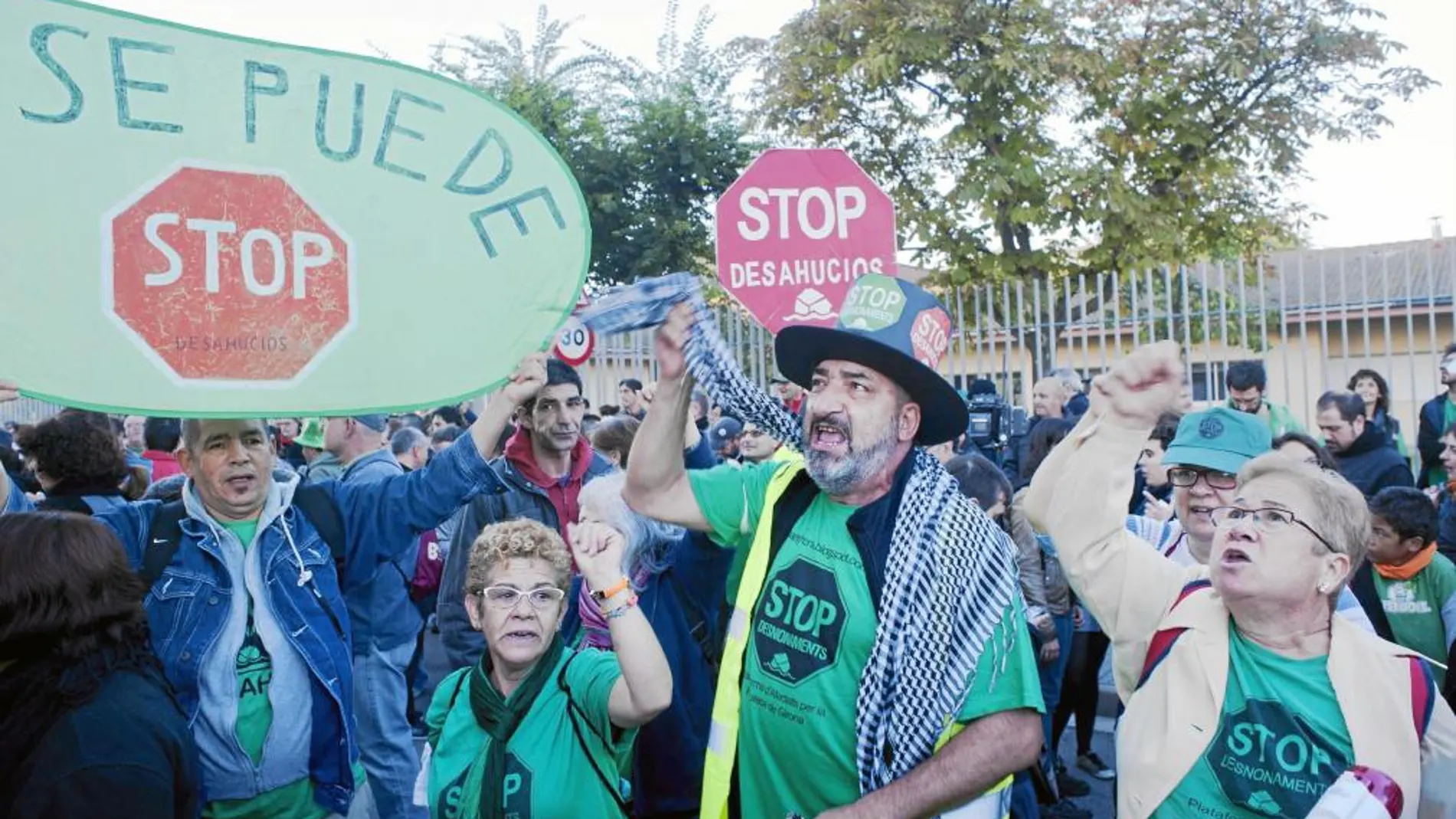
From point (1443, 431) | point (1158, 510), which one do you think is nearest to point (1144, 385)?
point (1158, 510)

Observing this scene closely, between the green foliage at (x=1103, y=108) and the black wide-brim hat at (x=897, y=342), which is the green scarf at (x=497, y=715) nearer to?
the black wide-brim hat at (x=897, y=342)

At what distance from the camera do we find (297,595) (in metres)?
3.11

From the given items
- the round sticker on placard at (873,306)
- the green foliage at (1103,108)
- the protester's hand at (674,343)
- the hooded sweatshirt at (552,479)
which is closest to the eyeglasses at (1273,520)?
the round sticker on placard at (873,306)

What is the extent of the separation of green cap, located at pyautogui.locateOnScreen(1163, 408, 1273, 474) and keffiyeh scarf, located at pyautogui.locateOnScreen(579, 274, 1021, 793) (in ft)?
3.84

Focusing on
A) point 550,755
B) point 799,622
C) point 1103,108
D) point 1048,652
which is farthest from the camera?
point 1103,108

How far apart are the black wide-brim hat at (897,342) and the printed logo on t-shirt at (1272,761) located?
0.90 metres

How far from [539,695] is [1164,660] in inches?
55.6

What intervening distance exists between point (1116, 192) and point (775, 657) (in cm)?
1322

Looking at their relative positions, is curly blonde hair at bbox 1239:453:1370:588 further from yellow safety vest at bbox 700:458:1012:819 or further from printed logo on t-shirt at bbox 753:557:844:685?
printed logo on t-shirt at bbox 753:557:844:685

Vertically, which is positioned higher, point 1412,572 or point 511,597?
point 511,597

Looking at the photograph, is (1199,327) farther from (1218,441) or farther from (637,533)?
(637,533)

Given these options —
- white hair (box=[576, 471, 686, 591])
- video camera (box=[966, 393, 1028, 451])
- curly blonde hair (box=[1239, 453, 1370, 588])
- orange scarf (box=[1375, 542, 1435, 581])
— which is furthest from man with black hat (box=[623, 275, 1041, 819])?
video camera (box=[966, 393, 1028, 451])

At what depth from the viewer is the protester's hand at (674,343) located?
283 cm

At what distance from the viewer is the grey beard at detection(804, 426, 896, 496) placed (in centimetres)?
→ 269
